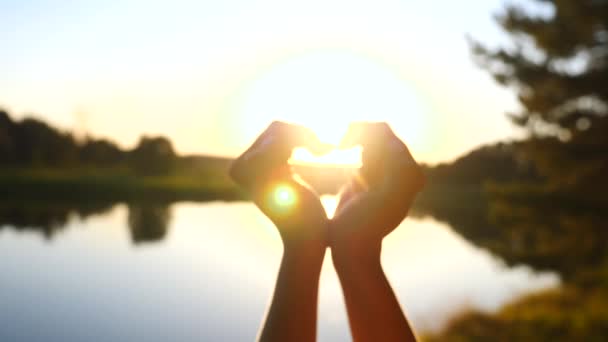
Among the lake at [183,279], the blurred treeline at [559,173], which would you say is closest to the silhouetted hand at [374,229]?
the lake at [183,279]

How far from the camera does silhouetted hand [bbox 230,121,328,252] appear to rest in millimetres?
963

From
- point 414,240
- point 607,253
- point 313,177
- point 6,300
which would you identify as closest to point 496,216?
point 607,253

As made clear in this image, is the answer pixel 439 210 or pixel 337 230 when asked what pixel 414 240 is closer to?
pixel 439 210

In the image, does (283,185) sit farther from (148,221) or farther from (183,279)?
(148,221)

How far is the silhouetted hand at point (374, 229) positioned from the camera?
93 cm

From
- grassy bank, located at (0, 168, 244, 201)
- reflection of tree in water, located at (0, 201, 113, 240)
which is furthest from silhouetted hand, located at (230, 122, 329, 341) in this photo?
grassy bank, located at (0, 168, 244, 201)

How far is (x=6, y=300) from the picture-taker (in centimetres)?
1093

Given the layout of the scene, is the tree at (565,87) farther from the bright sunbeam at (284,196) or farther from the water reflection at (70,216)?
the water reflection at (70,216)

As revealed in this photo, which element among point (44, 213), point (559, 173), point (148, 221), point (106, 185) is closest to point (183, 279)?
point (559, 173)

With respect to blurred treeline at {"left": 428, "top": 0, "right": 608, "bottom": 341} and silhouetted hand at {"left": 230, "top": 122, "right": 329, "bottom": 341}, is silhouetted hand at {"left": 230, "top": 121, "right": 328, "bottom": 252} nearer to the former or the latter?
silhouetted hand at {"left": 230, "top": 122, "right": 329, "bottom": 341}

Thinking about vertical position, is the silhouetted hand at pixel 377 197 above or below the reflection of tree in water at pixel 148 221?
below

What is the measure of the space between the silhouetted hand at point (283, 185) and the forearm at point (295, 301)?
0.03 m

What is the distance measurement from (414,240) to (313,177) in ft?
61.8

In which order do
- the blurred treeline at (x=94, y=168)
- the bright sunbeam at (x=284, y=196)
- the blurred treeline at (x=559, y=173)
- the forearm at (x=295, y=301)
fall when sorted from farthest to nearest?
the blurred treeline at (x=94, y=168)
the blurred treeline at (x=559, y=173)
the bright sunbeam at (x=284, y=196)
the forearm at (x=295, y=301)
